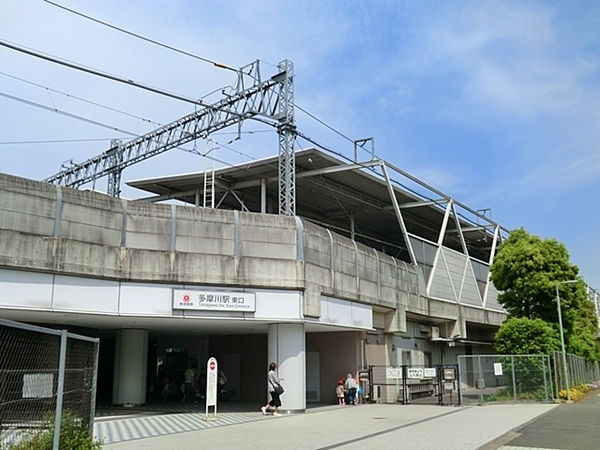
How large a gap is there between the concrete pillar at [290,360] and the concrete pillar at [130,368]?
5.30 metres

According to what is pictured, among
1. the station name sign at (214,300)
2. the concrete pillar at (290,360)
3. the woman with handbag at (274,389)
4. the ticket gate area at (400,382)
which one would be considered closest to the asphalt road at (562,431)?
the ticket gate area at (400,382)

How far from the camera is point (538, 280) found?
27.5 meters

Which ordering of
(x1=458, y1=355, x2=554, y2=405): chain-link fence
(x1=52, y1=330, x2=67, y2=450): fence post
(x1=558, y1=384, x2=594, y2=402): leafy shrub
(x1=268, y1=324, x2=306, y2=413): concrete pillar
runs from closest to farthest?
(x1=52, y1=330, x2=67, y2=450): fence post
(x1=268, y1=324, x2=306, y2=413): concrete pillar
(x1=458, y1=355, x2=554, y2=405): chain-link fence
(x1=558, y1=384, x2=594, y2=402): leafy shrub

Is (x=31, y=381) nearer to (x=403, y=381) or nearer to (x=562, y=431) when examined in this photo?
(x=562, y=431)

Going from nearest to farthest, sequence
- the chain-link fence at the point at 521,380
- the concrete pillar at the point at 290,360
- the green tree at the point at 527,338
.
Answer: the concrete pillar at the point at 290,360 < the chain-link fence at the point at 521,380 < the green tree at the point at 527,338

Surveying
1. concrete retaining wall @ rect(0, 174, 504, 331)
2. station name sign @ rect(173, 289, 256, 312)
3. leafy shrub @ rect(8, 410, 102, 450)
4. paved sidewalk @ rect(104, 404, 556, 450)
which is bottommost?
paved sidewalk @ rect(104, 404, 556, 450)

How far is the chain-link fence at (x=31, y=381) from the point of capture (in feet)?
24.2

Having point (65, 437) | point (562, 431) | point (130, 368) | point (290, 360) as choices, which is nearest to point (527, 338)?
point (290, 360)

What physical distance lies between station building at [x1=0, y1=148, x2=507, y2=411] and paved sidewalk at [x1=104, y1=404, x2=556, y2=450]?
2766 mm

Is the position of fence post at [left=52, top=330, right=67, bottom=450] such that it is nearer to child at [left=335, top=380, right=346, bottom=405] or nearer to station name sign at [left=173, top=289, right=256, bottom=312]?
station name sign at [left=173, top=289, right=256, bottom=312]

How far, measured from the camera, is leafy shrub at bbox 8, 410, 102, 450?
774 cm

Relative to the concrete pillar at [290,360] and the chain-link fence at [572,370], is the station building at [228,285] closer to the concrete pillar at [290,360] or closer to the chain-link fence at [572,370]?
the concrete pillar at [290,360]

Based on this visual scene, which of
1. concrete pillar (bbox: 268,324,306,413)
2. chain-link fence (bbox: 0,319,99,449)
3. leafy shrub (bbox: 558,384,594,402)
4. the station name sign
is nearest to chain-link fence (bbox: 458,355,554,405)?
leafy shrub (bbox: 558,384,594,402)

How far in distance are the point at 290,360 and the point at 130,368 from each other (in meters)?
6.22
